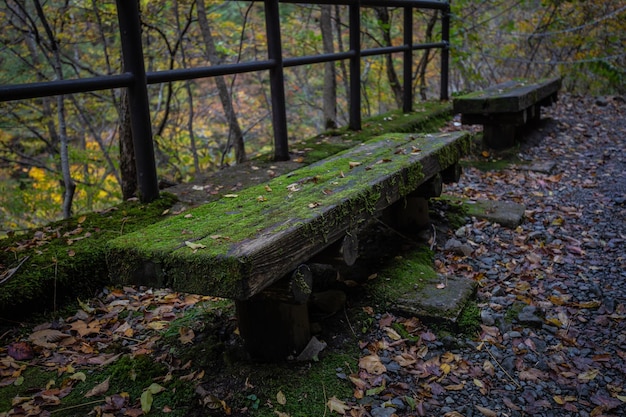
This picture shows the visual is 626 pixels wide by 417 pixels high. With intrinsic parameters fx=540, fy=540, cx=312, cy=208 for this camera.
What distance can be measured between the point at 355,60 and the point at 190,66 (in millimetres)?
6037

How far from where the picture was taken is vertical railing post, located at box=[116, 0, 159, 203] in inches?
116

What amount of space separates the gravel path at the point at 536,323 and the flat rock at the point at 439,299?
0.10 metres

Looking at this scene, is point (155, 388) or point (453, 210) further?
point (453, 210)

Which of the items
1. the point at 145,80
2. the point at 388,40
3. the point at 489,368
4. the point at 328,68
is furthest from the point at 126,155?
the point at 388,40

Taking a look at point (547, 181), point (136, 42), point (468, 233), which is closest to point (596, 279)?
point (468, 233)

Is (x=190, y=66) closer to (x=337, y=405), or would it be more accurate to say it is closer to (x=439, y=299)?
(x=439, y=299)

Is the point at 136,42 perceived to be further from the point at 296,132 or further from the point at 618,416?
the point at 296,132

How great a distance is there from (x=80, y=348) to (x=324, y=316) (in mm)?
1133

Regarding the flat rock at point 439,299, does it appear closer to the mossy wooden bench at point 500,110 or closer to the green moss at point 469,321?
the green moss at point 469,321

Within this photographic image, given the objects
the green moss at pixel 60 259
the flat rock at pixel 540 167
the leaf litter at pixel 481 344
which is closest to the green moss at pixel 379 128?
the flat rock at pixel 540 167

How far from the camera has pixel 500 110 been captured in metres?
5.55

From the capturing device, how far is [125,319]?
2664 millimetres

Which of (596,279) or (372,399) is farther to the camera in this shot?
(596,279)

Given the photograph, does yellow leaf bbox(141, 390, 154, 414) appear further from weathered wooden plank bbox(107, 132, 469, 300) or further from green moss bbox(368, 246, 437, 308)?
green moss bbox(368, 246, 437, 308)
